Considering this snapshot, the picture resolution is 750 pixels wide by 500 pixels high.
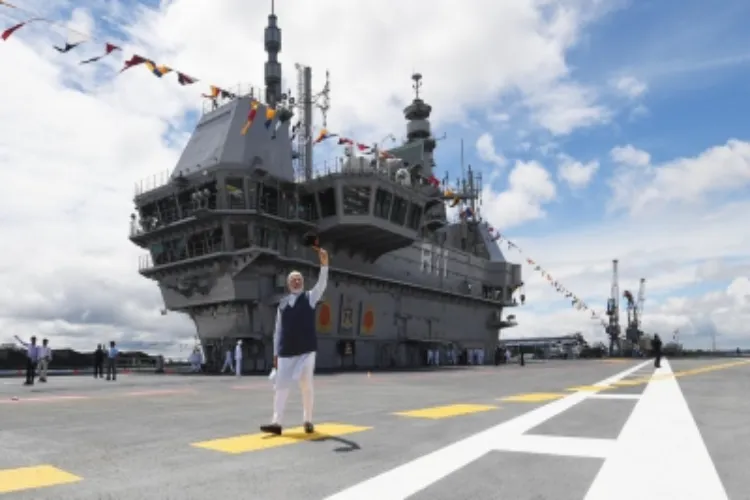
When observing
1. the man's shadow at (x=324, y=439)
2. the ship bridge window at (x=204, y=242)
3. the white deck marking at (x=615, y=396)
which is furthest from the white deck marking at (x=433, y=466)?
the ship bridge window at (x=204, y=242)

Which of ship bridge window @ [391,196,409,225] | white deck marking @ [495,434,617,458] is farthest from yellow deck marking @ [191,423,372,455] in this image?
ship bridge window @ [391,196,409,225]

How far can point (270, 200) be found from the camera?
3662 centimetres

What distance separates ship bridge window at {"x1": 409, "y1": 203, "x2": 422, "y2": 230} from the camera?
134 ft

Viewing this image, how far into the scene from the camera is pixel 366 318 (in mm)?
40562

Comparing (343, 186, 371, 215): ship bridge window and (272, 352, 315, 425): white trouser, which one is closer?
(272, 352, 315, 425): white trouser

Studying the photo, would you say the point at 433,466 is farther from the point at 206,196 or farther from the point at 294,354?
the point at 206,196

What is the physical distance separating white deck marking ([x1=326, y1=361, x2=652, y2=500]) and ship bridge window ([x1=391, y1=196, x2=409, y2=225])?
31424mm

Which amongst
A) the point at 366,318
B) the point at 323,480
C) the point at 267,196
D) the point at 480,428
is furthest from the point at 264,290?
the point at 323,480

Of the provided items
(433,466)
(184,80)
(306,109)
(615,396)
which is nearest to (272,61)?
(306,109)

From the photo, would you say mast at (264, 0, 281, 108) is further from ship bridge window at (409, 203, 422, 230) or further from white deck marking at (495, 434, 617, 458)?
white deck marking at (495, 434, 617, 458)

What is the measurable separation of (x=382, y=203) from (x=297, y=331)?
31360 mm

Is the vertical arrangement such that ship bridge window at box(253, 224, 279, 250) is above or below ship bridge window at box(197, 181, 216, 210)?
below

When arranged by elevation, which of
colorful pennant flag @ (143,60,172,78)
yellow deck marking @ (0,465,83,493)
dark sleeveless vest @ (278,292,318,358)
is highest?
colorful pennant flag @ (143,60,172,78)

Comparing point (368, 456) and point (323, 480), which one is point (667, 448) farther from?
point (323, 480)
